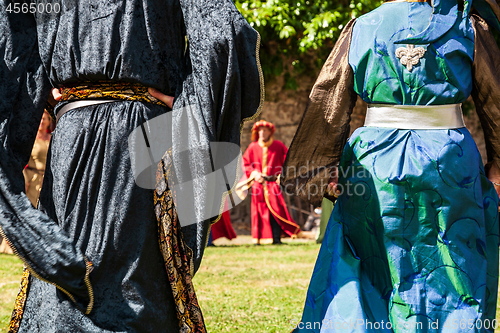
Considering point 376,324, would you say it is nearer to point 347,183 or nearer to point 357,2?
point 347,183

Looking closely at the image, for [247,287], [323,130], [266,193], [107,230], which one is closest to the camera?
[107,230]

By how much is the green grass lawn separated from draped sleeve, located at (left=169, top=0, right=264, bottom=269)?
157cm

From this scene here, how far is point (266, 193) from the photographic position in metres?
9.20

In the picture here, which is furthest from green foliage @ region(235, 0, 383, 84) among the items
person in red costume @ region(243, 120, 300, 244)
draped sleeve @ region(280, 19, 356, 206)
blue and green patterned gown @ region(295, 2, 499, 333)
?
blue and green patterned gown @ region(295, 2, 499, 333)

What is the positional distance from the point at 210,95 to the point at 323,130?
743mm

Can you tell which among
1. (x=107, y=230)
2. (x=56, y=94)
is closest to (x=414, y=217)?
(x=107, y=230)

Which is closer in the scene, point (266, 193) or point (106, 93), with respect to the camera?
point (106, 93)

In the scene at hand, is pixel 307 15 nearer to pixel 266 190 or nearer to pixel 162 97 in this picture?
pixel 266 190

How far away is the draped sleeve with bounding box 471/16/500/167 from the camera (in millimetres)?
2479

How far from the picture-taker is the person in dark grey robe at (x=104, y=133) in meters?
2.07

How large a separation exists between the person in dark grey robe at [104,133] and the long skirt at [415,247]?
2.02ft

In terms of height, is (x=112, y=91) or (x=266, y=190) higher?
(x=112, y=91)

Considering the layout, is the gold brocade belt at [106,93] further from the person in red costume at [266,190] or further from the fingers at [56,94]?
the person in red costume at [266,190]

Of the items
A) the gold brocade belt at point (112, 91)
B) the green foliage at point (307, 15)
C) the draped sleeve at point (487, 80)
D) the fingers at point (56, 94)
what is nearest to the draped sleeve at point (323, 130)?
the draped sleeve at point (487, 80)
